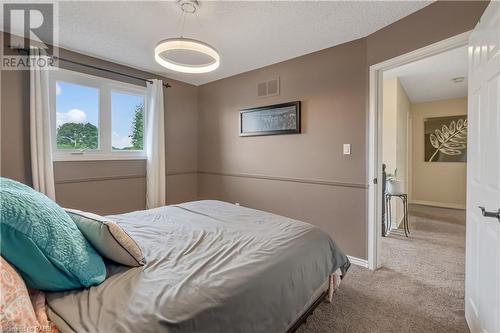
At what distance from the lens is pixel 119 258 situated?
118 centimetres

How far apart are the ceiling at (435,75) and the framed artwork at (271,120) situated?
1421 millimetres

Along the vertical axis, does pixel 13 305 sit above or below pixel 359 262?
above

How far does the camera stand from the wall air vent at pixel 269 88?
10.9 ft

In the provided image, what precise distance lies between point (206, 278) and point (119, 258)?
448 mm

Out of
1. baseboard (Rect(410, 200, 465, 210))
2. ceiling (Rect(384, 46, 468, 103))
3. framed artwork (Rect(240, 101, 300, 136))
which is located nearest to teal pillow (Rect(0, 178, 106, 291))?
framed artwork (Rect(240, 101, 300, 136))

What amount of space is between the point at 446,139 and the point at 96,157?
6657 mm

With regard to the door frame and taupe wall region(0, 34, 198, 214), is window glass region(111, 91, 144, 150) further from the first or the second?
the door frame

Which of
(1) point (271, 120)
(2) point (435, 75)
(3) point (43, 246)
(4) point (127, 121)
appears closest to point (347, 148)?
(1) point (271, 120)

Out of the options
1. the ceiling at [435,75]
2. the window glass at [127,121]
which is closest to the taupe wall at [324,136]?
the ceiling at [435,75]

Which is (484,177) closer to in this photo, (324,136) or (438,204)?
(324,136)

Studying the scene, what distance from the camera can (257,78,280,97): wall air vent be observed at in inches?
131

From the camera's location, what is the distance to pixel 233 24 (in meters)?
2.34

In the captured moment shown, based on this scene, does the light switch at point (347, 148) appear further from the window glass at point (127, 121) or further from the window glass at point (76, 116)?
the window glass at point (76, 116)

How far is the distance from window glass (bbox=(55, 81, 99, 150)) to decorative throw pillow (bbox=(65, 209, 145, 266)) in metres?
2.33
